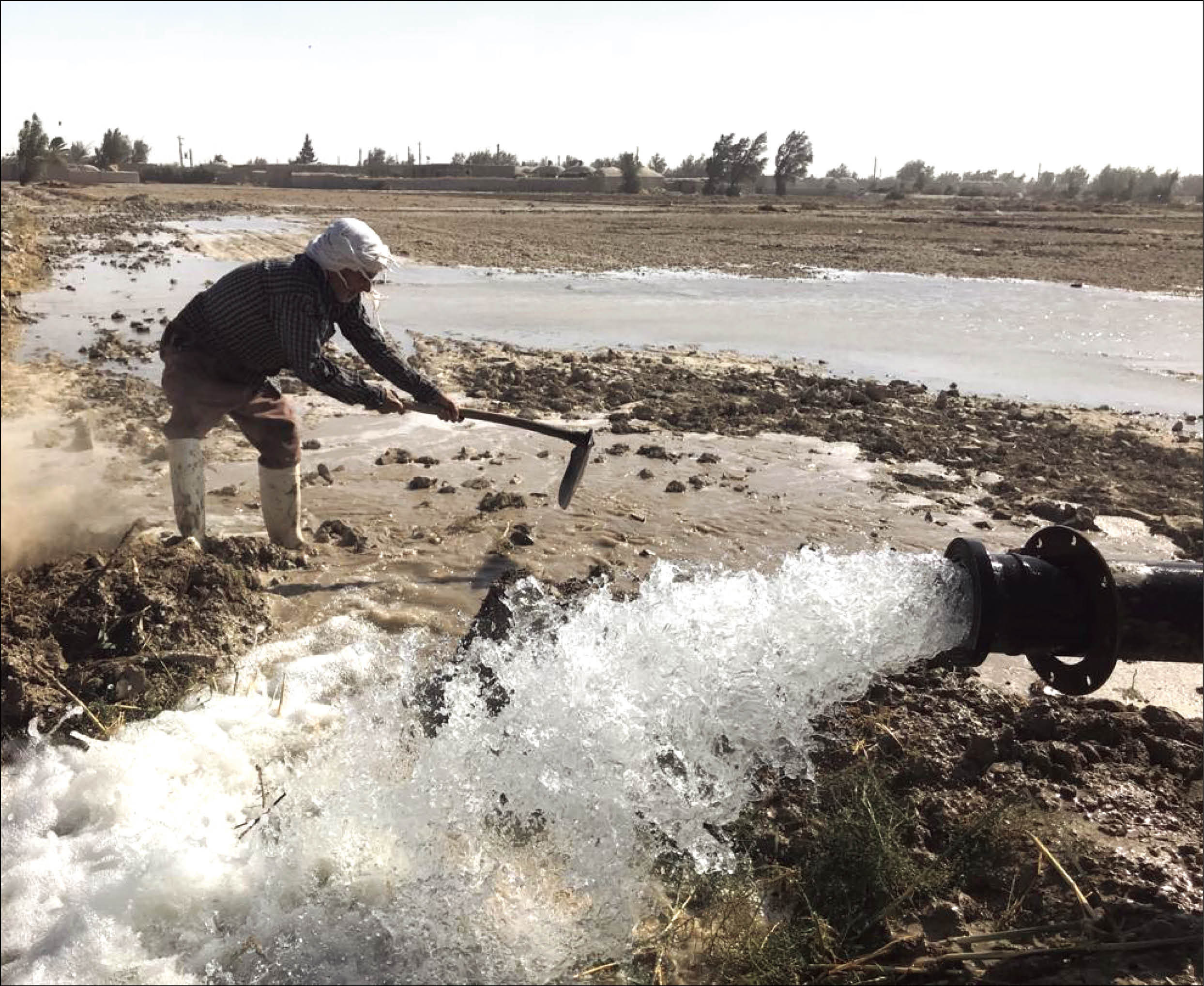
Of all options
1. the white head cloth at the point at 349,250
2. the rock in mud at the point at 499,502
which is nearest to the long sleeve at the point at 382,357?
the white head cloth at the point at 349,250

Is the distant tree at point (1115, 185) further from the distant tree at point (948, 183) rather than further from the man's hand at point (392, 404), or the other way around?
the man's hand at point (392, 404)

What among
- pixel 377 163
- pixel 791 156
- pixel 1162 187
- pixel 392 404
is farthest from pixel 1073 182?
pixel 392 404

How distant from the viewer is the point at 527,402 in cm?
820

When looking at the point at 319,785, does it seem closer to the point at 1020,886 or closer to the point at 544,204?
the point at 1020,886

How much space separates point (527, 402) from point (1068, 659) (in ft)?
16.7

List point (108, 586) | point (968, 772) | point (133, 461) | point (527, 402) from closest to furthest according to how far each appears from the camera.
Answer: point (968, 772)
point (108, 586)
point (133, 461)
point (527, 402)

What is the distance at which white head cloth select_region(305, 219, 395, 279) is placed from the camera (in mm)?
3994

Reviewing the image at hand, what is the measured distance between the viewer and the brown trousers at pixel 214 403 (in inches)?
170

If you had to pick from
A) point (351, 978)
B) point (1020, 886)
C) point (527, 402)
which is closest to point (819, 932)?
point (1020, 886)

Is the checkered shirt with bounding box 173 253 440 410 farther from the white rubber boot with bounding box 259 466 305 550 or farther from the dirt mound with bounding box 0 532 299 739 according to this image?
the dirt mound with bounding box 0 532 299 739

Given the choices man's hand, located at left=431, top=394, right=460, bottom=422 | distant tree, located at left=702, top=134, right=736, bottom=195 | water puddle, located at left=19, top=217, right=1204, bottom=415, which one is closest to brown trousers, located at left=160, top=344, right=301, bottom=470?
man's hand, located at left=431, top=394, right=460, bottom=422

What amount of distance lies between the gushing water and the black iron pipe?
0.24 metres

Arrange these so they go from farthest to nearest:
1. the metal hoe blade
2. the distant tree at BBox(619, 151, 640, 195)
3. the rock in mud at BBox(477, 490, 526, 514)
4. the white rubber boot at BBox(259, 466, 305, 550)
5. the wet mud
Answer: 1. the distant tree at BBox(619, 151, 640, 195)
2. the rock in mud at BBox(477, 490, 526, 514)
3. the metal hoe blade
4. the white rubber boot at BBox(259, 466, 305, 550)
5. the wet mud

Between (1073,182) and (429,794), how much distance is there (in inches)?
2933
